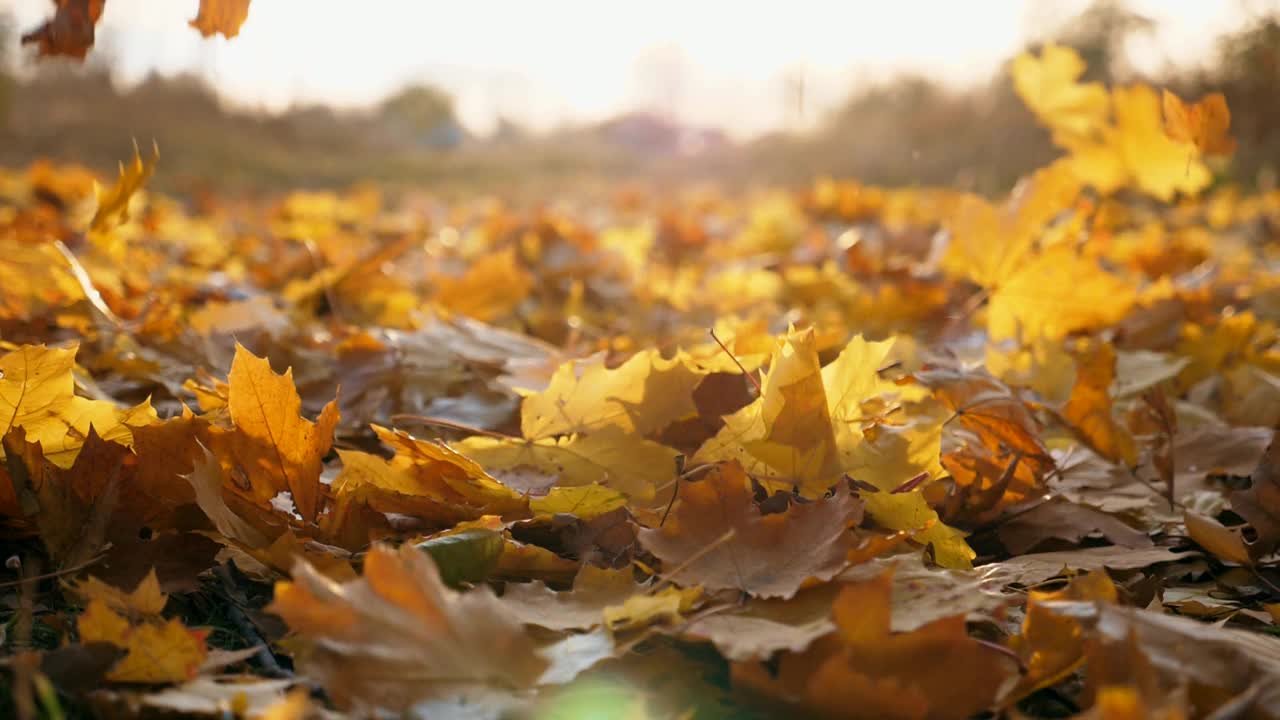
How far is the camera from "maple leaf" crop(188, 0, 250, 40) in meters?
0.78

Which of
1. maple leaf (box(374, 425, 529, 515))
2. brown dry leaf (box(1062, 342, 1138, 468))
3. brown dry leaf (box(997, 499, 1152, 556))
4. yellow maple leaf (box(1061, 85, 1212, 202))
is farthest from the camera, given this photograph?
yellow maple leaf (box(1061, 85, 1212, 202))

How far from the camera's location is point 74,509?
2.49ft

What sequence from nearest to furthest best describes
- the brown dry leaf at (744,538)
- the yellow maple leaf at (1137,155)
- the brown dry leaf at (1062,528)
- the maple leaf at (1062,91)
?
the brown dry leaf at (744,538) → the brown dry leaf at (1062,528) → the yellow maple leaf at (1137,155) → the maple leaf at (1062,91)

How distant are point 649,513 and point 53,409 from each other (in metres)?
0.48

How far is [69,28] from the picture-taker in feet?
2.59

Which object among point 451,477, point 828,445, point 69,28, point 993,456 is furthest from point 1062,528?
point 69,28

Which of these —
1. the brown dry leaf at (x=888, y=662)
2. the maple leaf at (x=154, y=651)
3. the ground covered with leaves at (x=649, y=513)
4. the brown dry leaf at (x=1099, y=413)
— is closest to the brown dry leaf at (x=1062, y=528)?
the ground covered with leaves at (x=649, y=513)

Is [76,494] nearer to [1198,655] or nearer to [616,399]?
[616,399]

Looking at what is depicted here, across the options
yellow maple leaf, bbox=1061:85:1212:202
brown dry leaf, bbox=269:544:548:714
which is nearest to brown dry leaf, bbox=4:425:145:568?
brown dry leaf, bbox=269:544:548:714

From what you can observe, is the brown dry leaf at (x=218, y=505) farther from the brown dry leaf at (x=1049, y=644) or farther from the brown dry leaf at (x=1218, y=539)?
the brown dry leaf at (x=1218, y=539)

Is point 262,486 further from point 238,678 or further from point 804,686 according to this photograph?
point 804,686

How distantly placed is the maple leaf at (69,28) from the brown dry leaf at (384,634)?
1.70ft

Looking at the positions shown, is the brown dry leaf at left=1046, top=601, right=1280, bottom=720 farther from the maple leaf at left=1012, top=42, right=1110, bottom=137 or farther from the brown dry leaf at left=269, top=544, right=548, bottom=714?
the maple leaf at left=1012, top=42, right=1110, bottom=137

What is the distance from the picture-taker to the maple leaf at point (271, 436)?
742 millimetres
